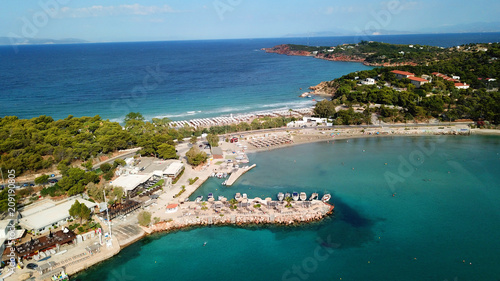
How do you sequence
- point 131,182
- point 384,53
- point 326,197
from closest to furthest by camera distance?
point 326,197 → point 131,182 → point 384,53

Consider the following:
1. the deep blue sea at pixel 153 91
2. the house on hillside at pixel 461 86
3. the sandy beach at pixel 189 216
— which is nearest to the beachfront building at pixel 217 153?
the sandy beach at pixel 189 216

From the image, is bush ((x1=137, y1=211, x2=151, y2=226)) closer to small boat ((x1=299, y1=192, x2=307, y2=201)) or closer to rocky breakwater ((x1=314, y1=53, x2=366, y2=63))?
small boat ((x1=299, y1=192, x2=307, y2=201))

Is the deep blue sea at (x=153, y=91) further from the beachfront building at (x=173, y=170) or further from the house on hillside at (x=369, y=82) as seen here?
the beachfront building at (x=173, y=170)

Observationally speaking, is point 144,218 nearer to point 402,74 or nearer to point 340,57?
point 402,74

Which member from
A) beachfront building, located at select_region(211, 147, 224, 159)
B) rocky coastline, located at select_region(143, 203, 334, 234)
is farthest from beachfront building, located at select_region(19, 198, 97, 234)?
beachfront building, located at select_region(211, 147, 224, 159)

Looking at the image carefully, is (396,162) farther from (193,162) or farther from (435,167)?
(193,162)

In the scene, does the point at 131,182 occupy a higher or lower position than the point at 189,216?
higher

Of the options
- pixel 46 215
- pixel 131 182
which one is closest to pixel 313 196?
pixel 131 182

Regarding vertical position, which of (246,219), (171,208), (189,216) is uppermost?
(171,208)
